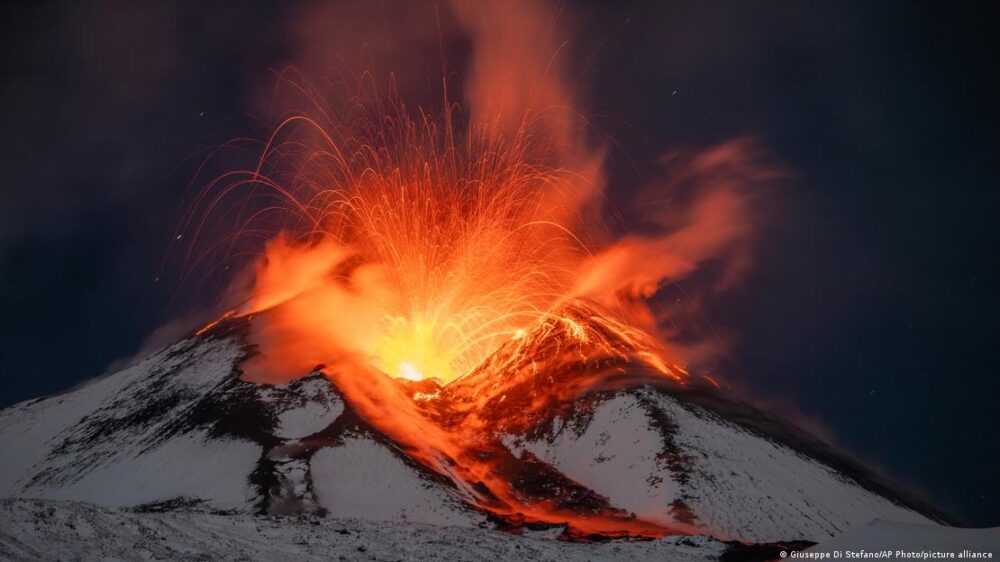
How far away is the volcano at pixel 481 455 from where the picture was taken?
178 ft

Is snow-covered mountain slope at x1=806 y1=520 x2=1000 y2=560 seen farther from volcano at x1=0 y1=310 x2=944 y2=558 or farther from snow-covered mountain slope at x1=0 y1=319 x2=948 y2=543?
snow-covered mountain slope at x1=0 y1=319 x2=948 y2=543

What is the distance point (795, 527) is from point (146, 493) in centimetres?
5153

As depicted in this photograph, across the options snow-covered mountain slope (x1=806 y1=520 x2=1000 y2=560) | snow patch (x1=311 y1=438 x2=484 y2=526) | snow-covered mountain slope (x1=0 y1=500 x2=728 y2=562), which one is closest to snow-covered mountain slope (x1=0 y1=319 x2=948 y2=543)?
snow patch (x1=311 y1=438 x2=484 y2=526)

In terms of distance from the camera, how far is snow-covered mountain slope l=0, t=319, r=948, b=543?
5512 cm

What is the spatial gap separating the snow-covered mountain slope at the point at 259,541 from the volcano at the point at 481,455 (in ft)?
17.6

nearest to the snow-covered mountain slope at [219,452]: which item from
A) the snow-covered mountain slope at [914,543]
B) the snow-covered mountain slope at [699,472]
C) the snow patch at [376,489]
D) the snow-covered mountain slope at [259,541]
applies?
the snow patch at [376,489]

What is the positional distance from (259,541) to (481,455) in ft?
139

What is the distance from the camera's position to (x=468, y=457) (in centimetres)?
7088

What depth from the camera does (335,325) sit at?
98125 millimetres

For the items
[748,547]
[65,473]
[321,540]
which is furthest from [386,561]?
[65,473]

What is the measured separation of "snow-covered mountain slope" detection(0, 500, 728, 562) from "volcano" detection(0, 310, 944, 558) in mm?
5351

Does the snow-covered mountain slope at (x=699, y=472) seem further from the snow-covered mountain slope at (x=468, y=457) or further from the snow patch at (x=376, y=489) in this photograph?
the snow patch at (x=376, y=489)

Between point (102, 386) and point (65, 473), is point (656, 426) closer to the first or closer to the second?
point (65, 473)

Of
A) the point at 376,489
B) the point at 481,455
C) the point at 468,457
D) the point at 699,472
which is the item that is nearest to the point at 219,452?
the point at 376,489
